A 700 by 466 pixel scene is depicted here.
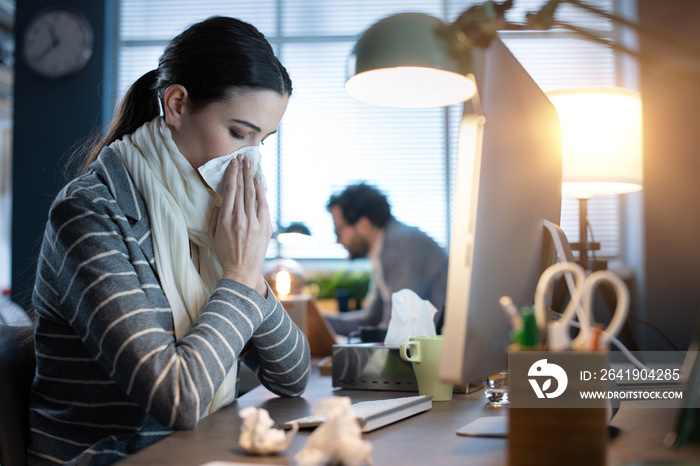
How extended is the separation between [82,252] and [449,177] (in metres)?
3.49

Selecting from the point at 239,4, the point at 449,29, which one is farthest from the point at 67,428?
the point at 239,4

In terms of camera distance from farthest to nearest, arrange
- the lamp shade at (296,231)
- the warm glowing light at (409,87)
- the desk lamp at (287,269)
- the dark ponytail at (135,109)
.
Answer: the lamp shade at (296,231) < the desk lamp at (287,269) < the dark ponytail at (135,109) < the warm glowing light at (409,87)

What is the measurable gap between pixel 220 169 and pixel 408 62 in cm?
57

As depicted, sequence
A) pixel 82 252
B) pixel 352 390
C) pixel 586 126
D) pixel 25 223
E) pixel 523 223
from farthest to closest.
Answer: pixel 25 223 → pixel 586 126 → pixel 352 390 → pixel 82 252 → pixel 523 223

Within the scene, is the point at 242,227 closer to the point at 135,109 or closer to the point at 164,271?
the point at 164,271

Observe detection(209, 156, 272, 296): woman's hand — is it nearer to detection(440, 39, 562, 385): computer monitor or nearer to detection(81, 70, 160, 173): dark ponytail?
detection(81, 70, 160, 173): dark ponytail

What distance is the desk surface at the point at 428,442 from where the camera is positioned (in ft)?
2.12

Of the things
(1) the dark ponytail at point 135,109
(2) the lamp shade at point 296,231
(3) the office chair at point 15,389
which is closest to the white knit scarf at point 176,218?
(1) the dark ponytail at point 135,109

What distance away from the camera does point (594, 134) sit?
4.63 feet

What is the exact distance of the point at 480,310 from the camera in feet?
2.00

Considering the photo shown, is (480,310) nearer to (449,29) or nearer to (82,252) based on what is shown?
(449,29)

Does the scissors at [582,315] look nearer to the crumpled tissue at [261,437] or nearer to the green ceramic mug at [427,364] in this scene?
the crumpled tissue at [261,437]

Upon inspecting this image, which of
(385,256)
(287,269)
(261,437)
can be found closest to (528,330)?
(261,437)

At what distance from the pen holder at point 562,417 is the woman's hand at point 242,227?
0.57 m
